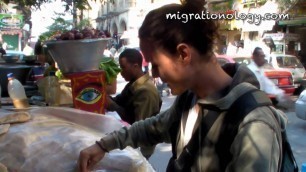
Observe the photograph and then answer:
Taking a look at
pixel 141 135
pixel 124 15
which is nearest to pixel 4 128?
pixel 141 135

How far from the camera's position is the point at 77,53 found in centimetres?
289

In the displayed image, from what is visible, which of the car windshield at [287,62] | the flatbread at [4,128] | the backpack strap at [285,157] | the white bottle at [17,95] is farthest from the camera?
the car windshield at [287,62]

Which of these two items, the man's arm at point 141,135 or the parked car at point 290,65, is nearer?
the man's arm at point 141,135

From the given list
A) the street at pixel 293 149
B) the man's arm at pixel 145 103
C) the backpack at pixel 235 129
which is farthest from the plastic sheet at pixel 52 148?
the street at pixel 293 149

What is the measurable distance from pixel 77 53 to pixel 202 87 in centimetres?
171

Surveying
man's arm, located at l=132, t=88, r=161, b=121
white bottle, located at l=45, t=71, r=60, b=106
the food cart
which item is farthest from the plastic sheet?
white bottle, located at l=45, t=71, r=60, b=106

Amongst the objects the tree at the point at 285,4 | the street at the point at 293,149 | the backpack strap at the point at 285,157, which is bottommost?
the street at the point at 293,149

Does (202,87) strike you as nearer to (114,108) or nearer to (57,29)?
(114,108)

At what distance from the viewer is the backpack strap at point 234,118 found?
3.82 ft

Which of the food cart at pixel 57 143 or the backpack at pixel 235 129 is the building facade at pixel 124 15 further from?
the backpack at pixel 235 129

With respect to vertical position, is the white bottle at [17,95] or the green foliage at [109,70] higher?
the green foliage at [109,70]

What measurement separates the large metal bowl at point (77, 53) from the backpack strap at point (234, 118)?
5.97ft

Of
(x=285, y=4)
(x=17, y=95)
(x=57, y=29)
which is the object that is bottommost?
(x=17, y=95)

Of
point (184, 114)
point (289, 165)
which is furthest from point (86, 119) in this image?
point (289, 165)
